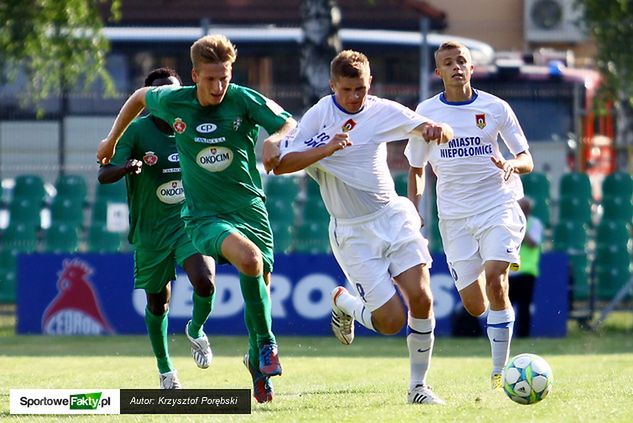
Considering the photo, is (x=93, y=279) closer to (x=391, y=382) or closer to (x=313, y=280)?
(x=313, y=280)

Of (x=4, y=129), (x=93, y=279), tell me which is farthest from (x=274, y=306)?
(x=4, y=129)

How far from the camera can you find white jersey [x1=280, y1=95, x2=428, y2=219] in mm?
9148

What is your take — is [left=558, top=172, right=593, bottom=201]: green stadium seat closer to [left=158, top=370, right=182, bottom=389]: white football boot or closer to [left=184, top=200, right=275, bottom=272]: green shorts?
[left=158, top=370, right=182, bottom=389]: white football boot

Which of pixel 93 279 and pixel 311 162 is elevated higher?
pixel 311 162

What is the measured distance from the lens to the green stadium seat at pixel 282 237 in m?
18.3

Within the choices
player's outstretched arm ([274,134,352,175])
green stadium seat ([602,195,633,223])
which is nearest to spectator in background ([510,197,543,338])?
green stadium seat ([602,195,633,223])

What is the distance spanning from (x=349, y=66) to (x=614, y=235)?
33.2 ft

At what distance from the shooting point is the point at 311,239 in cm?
1847

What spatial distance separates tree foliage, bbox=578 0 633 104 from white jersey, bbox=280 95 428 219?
10231 mm

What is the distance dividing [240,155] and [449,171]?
1.87 metres

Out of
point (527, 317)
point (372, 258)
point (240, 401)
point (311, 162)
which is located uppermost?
point (311, 162)

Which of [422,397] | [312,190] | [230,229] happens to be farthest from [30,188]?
[422,397]

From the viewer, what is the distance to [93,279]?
56.5 ft

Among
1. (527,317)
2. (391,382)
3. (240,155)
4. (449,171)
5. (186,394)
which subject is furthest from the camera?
(527,317)
